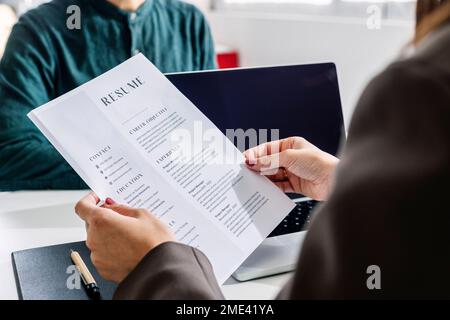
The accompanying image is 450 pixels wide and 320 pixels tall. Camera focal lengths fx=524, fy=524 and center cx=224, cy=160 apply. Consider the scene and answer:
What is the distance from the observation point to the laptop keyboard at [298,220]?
83cm

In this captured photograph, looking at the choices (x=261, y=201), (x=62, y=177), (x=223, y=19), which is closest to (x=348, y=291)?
(x=261, y=201)

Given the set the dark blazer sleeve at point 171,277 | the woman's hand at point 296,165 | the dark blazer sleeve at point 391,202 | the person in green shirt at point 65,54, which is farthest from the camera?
the person in green shirt at point 65,54

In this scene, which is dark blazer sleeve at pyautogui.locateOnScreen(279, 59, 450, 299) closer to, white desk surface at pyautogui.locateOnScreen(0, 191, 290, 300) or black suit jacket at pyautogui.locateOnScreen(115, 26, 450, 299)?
black suit jacket at pyautogui.locateOnScreen(115, 26, 450, 299)

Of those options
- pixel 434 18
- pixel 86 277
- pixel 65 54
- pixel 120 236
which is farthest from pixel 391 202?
pixel 65 54

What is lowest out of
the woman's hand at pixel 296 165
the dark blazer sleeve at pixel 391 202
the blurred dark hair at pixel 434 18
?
the woman's hand at pixel 296 165

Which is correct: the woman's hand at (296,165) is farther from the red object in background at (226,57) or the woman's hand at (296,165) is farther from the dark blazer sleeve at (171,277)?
the red object in background at (226,57)

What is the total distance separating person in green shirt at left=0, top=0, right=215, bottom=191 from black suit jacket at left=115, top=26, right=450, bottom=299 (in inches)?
32.2

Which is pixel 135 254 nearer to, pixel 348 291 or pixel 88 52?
pixel 348 291

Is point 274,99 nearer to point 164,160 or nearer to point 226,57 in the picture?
point 164,160

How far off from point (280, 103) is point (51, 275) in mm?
483

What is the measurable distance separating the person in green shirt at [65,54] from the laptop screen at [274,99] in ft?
1.19

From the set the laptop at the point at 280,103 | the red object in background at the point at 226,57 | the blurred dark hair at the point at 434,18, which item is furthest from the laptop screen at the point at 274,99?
the red object in background at the point at 226,57

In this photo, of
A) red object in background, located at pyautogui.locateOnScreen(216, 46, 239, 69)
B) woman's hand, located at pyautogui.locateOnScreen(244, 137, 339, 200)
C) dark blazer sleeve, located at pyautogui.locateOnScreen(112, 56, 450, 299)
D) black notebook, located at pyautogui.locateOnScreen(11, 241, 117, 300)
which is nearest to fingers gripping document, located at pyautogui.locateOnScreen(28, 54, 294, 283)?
woman's hand, located at pyautogui.locateOnScreen(244, 137, 339, 200)

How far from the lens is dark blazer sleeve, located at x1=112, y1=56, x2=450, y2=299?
322mm
